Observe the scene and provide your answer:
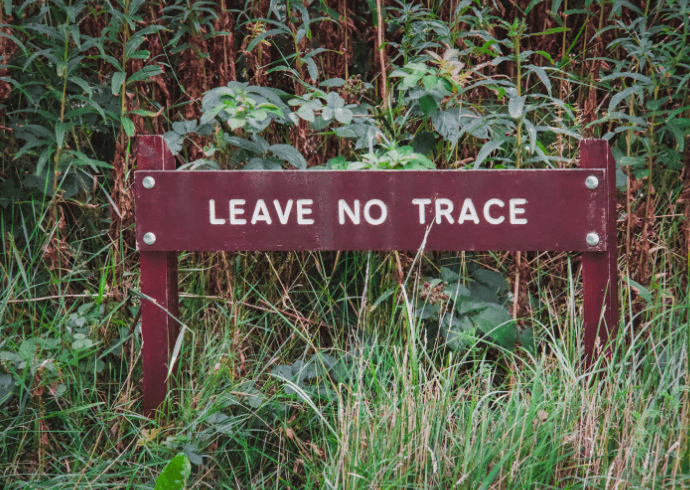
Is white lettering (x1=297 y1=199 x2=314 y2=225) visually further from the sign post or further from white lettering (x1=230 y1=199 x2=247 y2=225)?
white lettering (x1=230 y1=199 x2=247 y2=225)

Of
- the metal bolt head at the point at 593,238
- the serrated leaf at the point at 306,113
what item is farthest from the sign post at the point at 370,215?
the serrated leaf at the point at 306,113

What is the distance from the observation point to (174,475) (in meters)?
1.59

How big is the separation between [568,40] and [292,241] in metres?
1.81

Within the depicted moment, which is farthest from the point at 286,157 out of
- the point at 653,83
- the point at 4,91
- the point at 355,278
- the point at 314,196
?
the point at 653,83


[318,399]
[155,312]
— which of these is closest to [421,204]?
[318,399]

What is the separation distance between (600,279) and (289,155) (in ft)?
3.91

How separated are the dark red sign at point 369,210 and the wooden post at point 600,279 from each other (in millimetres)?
48

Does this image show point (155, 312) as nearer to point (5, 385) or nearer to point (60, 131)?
point (5, 385)

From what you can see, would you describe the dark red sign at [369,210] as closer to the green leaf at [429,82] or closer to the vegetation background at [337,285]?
the vegetation background at [337,285]

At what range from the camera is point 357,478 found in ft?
4.99

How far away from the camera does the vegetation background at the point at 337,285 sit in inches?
64.6

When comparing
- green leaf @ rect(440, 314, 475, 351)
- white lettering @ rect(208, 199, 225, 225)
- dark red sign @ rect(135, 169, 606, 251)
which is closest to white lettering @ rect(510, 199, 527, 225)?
dark red sign @ rect(135, 169, 606, 251)

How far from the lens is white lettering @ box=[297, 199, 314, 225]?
1872 mm

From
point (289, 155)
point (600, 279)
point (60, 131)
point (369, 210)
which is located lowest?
point (600, 279)
